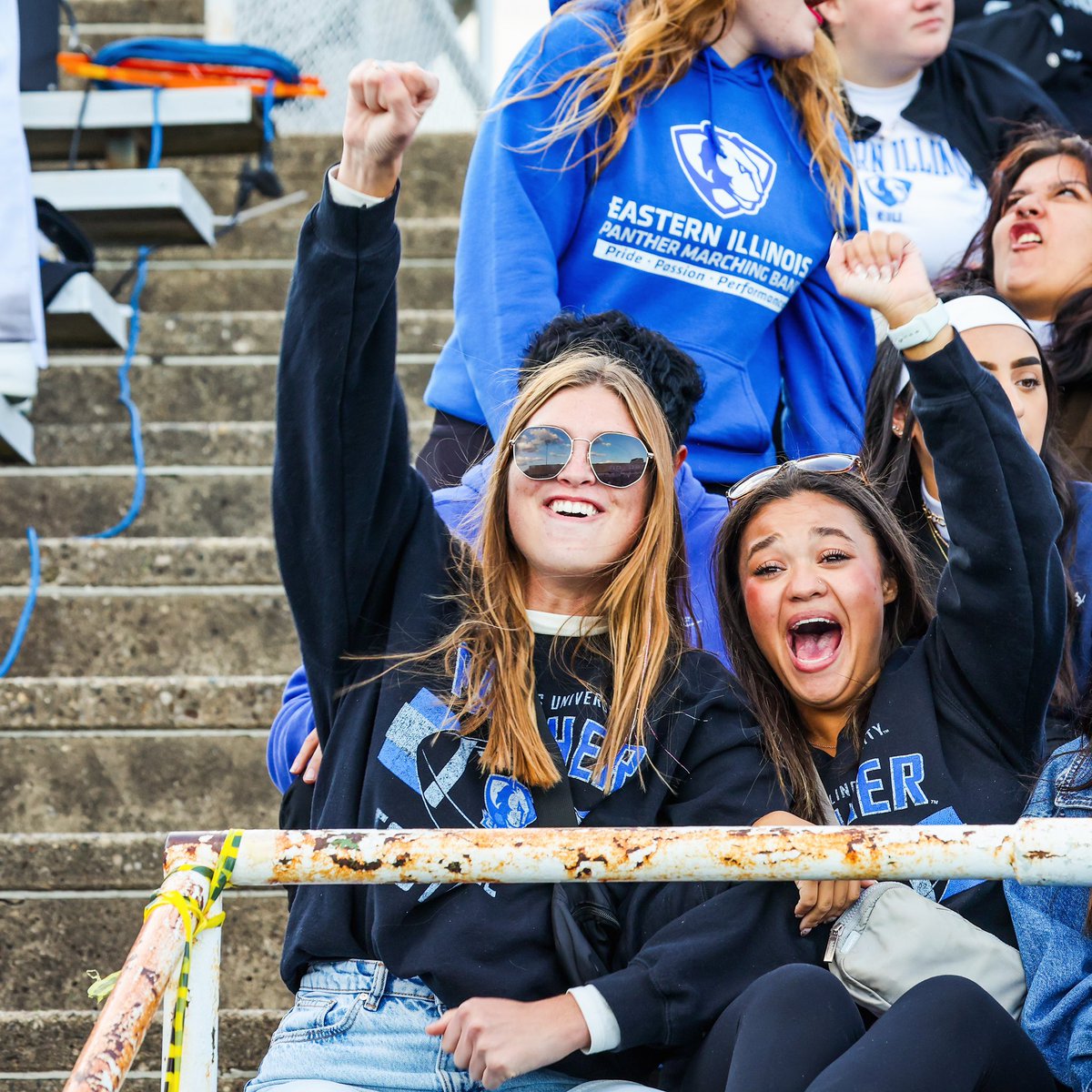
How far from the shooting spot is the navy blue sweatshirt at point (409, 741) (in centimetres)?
181

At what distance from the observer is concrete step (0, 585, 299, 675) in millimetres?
3475

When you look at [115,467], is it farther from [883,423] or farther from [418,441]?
[883,423]

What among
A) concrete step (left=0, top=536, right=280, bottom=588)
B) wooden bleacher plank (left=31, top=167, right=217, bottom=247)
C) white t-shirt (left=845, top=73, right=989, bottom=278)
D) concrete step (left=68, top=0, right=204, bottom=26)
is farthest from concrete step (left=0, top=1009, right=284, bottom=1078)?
concrete step (left=68, top=0, right=204, bottom=26)

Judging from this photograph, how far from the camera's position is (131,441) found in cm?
422

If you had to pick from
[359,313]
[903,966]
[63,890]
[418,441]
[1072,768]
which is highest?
[359,313]

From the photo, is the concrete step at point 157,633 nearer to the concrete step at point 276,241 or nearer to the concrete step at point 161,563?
the concrete step at point 161,563

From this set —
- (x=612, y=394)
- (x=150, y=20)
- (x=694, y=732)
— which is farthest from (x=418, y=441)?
(x=150, y=20)

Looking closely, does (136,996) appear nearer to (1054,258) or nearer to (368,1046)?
(368,1046)

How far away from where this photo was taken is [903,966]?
1.76m

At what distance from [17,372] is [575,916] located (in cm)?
262

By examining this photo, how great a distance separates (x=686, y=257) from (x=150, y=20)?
4400 millimetres

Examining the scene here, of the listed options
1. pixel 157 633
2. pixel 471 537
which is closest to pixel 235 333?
pixel 157 633

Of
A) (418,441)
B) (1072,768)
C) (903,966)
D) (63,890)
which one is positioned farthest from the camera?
(418,441)

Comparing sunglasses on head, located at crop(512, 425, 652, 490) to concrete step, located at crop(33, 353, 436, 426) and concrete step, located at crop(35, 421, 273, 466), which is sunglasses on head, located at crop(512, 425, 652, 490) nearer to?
concrete step, located at crop(35, 421, 273, 466)
